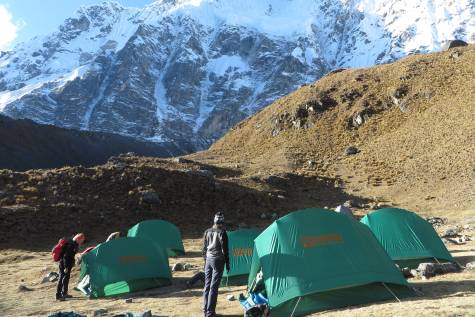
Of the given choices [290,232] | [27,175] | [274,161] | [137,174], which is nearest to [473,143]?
A: [274,161]

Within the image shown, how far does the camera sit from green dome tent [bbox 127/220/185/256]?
24.2 m

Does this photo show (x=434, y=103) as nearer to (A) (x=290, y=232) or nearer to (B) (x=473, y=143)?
(B) (x=473, y=143)

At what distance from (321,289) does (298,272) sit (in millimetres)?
616

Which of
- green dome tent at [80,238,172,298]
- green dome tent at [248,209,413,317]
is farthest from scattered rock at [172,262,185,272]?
green dome tent at [248,209,413,317]

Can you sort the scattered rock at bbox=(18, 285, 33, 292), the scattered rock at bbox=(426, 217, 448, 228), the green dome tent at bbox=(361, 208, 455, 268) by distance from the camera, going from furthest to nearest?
1. the scattered rock at bbox=(426, 217, 448, 228)
2. the scattered rock at bbox=(18, 285, 33, 292)
3. the green dome tent at bbox=(361, 208, 455, 268)

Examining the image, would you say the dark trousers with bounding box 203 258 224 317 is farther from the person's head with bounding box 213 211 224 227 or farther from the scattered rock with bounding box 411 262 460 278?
the scattered rock with bounding box 411 262 460 278

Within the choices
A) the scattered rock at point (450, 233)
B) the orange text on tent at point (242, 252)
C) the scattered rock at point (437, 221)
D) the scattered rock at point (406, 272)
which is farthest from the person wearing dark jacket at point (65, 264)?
the scattered rock at point (437, 221)

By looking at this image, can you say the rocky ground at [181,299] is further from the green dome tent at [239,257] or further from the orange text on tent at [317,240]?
the orange text on tent at [317,240]

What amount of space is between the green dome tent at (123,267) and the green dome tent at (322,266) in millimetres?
5401

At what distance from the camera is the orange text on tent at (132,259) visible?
16.6 meters

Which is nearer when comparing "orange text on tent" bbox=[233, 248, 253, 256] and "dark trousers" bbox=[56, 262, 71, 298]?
"dark trousers" bbox=[56, 262, 71, 298]

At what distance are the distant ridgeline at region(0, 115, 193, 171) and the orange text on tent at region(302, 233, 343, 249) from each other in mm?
97230

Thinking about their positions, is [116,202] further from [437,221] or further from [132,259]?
[437,221]

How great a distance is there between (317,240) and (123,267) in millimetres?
7101
